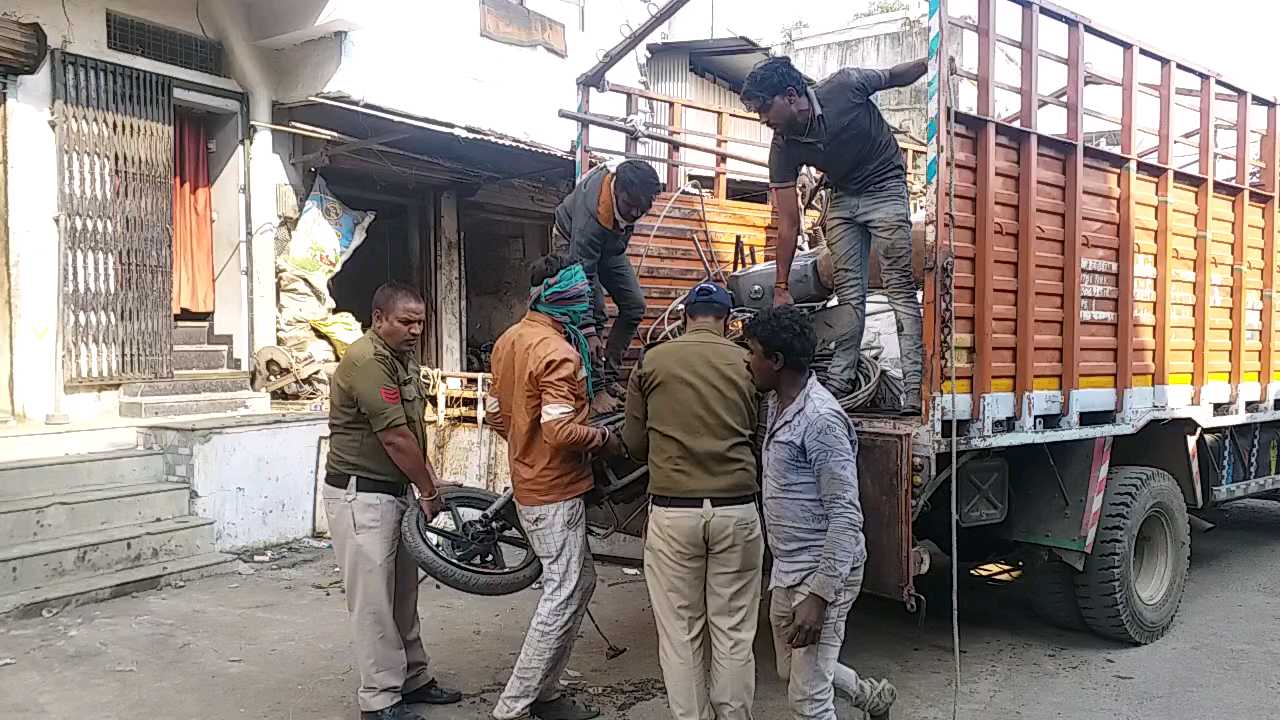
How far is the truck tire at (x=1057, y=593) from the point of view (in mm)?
5027

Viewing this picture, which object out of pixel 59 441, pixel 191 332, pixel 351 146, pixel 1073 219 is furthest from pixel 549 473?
pixel 351 146

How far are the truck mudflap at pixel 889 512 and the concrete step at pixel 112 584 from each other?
14.1 feet

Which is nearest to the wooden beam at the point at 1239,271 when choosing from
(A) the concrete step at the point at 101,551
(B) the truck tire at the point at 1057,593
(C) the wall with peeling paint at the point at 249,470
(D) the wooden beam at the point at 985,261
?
(B) the truck tire at the point at 1057,593

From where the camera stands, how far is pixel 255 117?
8.28m

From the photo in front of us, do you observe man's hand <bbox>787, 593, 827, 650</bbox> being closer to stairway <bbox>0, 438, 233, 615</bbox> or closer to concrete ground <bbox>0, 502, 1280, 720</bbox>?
concrete ground <bbox>0, 502, 1280, 720</bbox>

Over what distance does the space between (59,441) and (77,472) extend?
1.44 ft

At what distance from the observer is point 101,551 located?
567 cm

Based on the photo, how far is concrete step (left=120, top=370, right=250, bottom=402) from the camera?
734 cm

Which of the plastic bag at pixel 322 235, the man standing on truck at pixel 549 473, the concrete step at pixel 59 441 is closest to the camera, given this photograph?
the man standing on truck at pixel 549 473

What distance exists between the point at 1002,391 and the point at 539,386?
6.86 feet

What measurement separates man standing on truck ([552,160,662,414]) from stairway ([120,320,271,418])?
385 cm

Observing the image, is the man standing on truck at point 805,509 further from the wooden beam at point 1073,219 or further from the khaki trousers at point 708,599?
the wooden beam at point 1073,219

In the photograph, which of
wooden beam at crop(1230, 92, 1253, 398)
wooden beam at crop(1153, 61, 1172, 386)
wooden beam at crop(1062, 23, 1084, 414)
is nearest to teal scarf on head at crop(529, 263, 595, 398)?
wooden beam at crop(1062, 23, 1084, 414)

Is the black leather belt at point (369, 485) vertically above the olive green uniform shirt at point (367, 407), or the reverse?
the olive green uniform shirt at point (367, 407)
